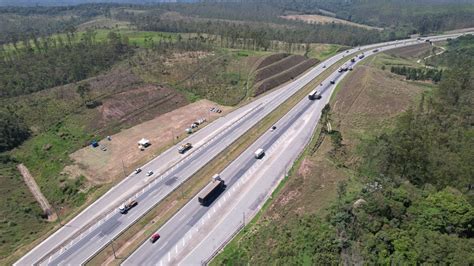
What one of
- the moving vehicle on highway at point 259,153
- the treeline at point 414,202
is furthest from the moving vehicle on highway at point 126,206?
the treeline at point 414,202

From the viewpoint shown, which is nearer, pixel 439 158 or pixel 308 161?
pixel 439 158

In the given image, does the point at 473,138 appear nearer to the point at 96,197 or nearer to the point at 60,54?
the point at 96,197

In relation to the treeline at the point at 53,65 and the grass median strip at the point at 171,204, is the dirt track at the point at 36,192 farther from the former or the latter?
the treeline at the point at 53,65

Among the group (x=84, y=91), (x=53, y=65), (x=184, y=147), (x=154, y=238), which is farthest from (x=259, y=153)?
(x=53, y=65)

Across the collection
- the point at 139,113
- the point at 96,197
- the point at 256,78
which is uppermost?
the point at 256,78

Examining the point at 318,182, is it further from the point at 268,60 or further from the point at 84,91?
the point at 268,60

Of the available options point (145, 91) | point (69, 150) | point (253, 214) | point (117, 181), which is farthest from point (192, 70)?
point (253, 214)
